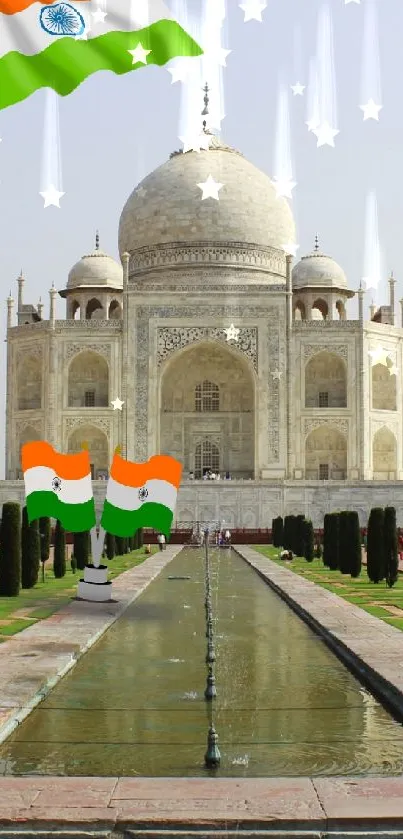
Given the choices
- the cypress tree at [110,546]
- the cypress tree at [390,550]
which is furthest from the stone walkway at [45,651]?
the cypress tree at [110,546]

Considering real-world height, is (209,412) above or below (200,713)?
above

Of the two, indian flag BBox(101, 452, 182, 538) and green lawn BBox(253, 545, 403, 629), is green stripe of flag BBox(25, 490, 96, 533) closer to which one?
indian flag BBox(101, 452, 182, 538)

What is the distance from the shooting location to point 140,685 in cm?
726

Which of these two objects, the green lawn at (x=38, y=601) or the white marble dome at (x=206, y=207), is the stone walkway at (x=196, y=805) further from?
the white marble dome at (x=206, y=207)

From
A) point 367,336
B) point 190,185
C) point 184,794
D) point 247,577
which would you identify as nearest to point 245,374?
point 367,336

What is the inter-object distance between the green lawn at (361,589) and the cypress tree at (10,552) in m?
4.21

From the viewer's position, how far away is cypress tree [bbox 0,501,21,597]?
45.6 feet

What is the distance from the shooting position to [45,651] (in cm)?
834

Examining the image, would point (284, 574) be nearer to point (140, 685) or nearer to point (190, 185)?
point (140, 685)

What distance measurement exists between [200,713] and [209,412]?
1255 inches

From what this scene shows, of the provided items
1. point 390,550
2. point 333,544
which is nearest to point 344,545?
point 333,544

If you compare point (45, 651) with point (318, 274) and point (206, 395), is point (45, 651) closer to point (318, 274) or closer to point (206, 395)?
point (206, 395)

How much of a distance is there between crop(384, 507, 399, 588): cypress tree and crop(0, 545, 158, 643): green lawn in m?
4.22

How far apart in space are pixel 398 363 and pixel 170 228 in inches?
388
